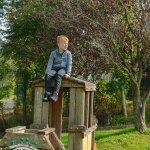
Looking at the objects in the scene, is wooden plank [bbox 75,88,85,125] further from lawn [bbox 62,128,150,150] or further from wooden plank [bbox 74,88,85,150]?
lawn [bbox 62,128,150,150]

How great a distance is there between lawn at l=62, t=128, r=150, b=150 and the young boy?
231 inches

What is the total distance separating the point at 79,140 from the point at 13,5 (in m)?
16.5

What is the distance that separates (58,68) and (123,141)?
683 centimetres

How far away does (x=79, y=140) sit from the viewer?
7.73m

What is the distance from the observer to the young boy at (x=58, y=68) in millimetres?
7613

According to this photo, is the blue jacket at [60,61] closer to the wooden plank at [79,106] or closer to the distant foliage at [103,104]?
the wooden plank at [79,106]

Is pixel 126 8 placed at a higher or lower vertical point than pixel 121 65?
higher

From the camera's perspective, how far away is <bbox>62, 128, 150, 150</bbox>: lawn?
13.4 m

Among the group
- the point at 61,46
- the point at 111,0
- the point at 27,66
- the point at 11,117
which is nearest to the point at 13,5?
the point at 27,66

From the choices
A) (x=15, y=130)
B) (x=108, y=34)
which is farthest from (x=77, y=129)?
(x=108, y=34)

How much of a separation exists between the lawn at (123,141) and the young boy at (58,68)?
5866mm

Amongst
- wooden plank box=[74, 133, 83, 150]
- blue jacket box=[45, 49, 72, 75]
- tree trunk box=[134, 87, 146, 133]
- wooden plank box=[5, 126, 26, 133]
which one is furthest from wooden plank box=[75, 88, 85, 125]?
tree trunk box=[134, 87, 146, 133]

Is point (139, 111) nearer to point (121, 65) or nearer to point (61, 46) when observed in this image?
point (121, 65)

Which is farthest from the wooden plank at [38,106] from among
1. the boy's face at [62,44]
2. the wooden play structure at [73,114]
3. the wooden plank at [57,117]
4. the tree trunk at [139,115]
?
the tree trunk at [139,115]
